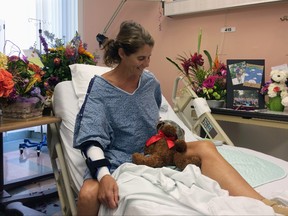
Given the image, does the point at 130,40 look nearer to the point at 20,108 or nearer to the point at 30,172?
the point at 20,108

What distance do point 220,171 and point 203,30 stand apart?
1936 millimetres

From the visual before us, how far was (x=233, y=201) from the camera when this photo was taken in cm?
94

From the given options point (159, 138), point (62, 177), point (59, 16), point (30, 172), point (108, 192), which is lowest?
point (30, 172)

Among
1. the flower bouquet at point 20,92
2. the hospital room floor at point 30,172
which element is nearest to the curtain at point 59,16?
the hospital room floor at point 30,172

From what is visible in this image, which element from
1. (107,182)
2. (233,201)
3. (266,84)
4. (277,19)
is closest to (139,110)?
(107,182)

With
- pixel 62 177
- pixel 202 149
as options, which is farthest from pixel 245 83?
pixel 62 177

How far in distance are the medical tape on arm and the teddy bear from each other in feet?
0.49

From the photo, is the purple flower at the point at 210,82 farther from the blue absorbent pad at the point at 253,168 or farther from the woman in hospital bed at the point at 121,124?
the woman in hospital bed at the point at 121,124

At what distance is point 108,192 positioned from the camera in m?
1.05

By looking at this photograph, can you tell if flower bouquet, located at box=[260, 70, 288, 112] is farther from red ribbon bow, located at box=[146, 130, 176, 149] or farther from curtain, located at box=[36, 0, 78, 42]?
curtain, located at box=[36, 0, 78, 42]

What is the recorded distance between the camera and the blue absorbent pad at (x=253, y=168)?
137 cm

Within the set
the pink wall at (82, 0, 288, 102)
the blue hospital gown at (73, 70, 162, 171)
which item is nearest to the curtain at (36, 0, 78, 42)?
the pink wall at (82, 0, 288, 102)

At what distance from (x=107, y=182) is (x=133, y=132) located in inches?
14.8

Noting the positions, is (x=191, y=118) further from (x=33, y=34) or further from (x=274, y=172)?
(x=33, y=34)
